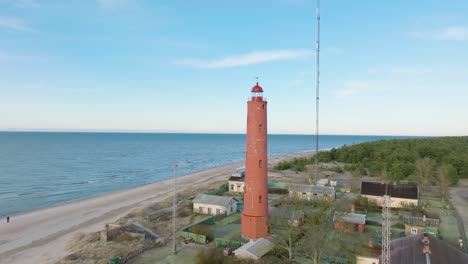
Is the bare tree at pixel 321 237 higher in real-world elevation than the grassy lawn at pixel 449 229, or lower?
higher

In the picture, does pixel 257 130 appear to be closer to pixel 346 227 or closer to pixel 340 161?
pixel 346 227

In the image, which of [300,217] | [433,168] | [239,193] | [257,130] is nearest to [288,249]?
[300,217]

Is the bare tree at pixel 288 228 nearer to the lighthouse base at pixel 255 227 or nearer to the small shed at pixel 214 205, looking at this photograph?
the lighthouse base at pixel 255 227

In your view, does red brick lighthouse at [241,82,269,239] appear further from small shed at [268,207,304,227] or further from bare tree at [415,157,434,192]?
bare tree at [415,157,434,192]

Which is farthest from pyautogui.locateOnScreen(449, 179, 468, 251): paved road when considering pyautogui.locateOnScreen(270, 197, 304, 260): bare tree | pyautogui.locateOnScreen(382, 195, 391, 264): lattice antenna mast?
pyautogui.locateOnScreen(382, 195, 391, 264): lattice antenna mast

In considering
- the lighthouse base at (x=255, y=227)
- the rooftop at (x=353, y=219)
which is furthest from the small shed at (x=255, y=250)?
the rooftop at (x=353, y=219)
